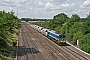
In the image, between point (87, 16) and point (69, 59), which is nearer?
point (69, 59)

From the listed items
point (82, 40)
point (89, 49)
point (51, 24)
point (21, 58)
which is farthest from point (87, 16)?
point (51, 24)

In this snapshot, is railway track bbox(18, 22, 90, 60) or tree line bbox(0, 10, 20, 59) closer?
railway track bbox(18, 22, 90, 60)

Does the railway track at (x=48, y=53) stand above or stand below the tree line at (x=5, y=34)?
below

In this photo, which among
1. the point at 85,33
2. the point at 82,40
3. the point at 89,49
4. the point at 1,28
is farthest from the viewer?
the point at 85,33

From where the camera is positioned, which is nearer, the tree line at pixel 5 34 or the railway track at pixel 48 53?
the railway track at pixel 48 53

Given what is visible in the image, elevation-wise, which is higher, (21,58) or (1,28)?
(1,28)

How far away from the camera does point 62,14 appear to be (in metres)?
114

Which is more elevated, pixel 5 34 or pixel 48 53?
pixel 5 34

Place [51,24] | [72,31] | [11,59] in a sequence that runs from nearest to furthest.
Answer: [11,59] → [72,31] → [51,24]

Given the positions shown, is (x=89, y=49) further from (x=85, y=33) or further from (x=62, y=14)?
(x=62, y=14)

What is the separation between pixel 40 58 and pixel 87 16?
71.3 ft

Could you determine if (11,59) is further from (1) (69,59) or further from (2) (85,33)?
(2) (85,33)

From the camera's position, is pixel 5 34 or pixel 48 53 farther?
pixel 5 34

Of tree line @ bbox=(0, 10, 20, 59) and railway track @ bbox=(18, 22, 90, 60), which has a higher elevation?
tree line @ bbox=(0, 10, 20, 59)
